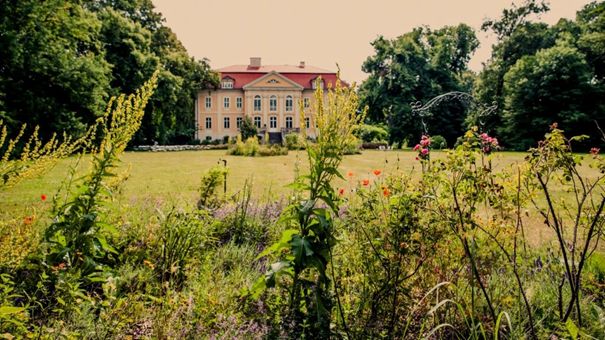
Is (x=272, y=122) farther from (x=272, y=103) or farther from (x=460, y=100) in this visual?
(x=460, y=100)

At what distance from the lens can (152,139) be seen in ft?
121

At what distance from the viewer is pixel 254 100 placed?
54.5 metres

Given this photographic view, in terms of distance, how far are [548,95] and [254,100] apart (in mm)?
35825

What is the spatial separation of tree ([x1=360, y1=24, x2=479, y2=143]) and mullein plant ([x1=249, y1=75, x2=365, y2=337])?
122 feet

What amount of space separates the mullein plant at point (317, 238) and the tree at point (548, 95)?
31832mm

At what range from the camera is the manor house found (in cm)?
5356

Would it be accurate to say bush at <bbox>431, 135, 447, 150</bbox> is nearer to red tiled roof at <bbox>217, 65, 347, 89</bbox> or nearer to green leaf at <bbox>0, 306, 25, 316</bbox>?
green leaf at <bbox>0, 306, 25, 316</bbox>

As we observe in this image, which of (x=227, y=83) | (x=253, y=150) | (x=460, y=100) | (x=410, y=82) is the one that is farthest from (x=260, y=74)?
(x=460, y=100)

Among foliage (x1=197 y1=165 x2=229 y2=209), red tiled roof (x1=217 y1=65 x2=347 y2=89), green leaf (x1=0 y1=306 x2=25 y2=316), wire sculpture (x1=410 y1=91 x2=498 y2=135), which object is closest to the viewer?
green leaf (x1=0 y1=306 x2=25 y2=316)

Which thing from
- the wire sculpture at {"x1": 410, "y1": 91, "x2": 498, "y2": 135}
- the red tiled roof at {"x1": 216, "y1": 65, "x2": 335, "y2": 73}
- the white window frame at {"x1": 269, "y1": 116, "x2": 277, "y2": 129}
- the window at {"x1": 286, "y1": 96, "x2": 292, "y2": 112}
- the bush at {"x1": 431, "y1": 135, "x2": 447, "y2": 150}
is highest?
the red tiled roof at {"x1": 216, "y1": 65, "x2": 335, "y2": 73}

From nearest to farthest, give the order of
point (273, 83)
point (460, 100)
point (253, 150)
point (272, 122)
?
Answer: point (460, 100), point (253, 150), point (273, 83), point (272, 122)

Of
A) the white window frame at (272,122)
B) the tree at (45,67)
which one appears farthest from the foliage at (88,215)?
the white window frame at (272,122)

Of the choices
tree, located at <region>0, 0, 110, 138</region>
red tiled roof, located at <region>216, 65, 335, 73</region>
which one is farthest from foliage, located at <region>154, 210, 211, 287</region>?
red tiled roof, located at <region>216, 65, 335, 73</region>

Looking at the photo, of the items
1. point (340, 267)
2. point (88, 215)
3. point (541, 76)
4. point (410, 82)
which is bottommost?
point (340, 267)
